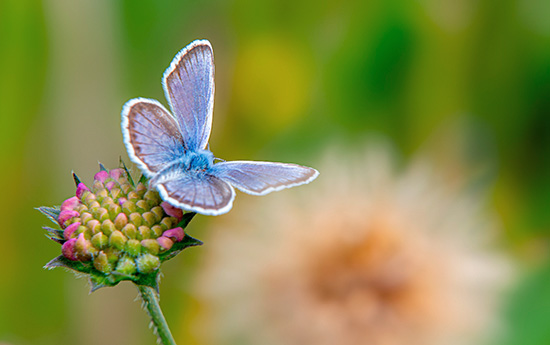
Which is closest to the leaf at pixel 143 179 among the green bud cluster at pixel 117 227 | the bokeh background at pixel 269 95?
the green bud cluster at pixel 117 227

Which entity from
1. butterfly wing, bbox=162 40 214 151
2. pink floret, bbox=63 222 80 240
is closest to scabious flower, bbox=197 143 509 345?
butterfly wing, bbox=162 40 214 151

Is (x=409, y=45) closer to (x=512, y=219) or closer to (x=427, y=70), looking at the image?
(x=427, y=70)

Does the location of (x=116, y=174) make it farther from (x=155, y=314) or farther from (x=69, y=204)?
(x=155, y=314)

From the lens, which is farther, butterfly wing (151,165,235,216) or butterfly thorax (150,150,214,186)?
butterfly thorax (150,150,214,186)

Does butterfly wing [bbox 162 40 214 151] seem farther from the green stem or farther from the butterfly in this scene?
the green stem

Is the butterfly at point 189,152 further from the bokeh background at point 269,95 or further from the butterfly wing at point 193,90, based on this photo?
the bokeh background at point 269,95

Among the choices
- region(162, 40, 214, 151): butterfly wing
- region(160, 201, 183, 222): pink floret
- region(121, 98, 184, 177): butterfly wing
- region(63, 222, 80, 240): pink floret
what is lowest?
region(63, 222, 80, 240): pink floret

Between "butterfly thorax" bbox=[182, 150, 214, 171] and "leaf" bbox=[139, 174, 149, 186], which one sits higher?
"butterfly thorax" bbox=[182, 150, 214, 171]
